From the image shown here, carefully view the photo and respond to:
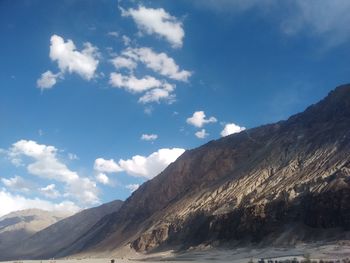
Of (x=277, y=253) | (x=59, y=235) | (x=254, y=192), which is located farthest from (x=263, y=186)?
(x=59, y=235)

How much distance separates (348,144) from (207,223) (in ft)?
81.3

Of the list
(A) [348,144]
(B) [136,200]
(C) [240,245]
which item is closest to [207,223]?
(C) [240,245]

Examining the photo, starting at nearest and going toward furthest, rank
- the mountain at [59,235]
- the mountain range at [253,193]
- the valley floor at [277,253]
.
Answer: the valley floor at [277,253]
the mountain range at [253,193]
the mountain at [59,235]

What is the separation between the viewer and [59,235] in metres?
177

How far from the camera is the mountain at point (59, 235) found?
541ft

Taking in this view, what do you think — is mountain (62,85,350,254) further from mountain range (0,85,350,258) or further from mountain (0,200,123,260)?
mountain (0,200,123,260)

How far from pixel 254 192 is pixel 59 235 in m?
115

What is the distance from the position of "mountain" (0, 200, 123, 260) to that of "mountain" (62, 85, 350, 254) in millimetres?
32224

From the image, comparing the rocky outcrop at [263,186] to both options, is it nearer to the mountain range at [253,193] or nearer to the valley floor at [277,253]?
the mountain range at [253,193]

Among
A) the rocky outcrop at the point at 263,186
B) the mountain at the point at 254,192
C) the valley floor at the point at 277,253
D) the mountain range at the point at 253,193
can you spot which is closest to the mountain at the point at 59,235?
the mountain range at the point at 253,193

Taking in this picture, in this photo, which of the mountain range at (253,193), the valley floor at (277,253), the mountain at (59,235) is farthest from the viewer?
the mountain at (59,235)

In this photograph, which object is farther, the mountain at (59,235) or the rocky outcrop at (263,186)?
the mountain at (59,235)

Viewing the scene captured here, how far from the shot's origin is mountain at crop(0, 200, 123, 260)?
165 meters

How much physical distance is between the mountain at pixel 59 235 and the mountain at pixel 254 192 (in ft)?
106
